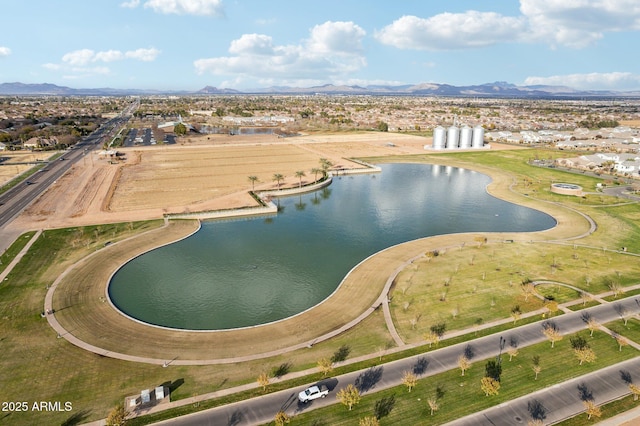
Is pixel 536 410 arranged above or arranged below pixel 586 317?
below

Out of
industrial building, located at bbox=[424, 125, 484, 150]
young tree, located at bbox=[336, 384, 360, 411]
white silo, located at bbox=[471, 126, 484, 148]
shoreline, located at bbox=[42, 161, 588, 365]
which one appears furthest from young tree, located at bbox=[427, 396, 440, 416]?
white silo, located at bbox=[471, 126, 484, 148]

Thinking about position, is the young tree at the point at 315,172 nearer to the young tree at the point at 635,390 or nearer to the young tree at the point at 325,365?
the young tree at the point at 325,365

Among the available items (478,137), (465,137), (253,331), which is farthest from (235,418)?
(478,137)

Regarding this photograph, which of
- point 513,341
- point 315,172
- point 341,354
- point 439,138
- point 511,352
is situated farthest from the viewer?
point 439,138

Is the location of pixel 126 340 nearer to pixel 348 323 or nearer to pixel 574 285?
pixel 348 323

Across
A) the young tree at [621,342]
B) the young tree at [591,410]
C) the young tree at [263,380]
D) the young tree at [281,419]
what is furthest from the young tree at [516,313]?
the young tree at [263,380]

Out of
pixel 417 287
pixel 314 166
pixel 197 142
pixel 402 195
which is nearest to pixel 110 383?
pixel 417 287

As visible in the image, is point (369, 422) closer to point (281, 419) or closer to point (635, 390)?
point (281, 419)
